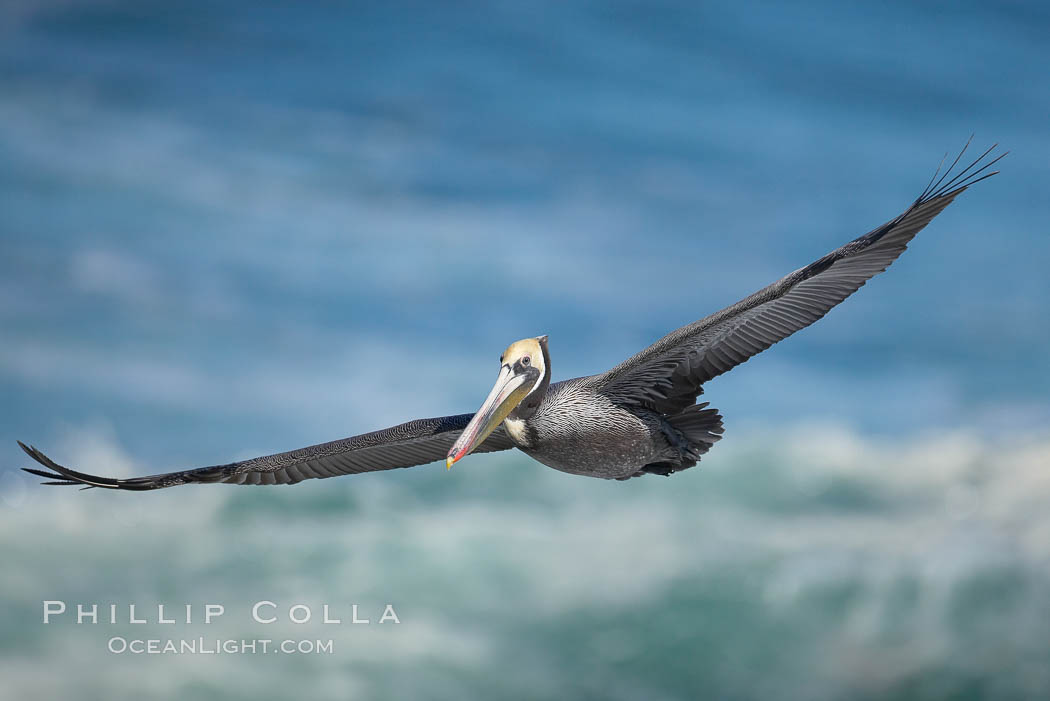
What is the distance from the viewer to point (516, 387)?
1280 centimetres

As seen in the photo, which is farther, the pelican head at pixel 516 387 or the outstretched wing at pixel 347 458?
the outstretched wing at pixel 347 458

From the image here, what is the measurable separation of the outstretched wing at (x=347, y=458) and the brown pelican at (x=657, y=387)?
0.48 m

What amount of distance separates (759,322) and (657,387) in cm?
133

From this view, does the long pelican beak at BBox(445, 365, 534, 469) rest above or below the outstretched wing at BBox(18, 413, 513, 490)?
below

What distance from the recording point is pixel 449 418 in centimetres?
1481

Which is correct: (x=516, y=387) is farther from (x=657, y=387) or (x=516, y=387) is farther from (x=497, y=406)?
(x=657, y=387)

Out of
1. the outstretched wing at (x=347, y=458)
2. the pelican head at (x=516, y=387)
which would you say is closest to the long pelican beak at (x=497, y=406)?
the pelican head at (x=516, y=387)

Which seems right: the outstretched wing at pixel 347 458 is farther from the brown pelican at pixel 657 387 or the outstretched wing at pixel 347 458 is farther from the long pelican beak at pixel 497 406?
the long pelican beak at pixel 497 406

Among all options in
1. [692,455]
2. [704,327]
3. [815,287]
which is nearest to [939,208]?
[815,287]

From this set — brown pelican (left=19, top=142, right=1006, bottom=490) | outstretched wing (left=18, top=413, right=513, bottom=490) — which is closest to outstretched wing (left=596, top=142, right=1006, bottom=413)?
brown pelican (left=19, top=142, right=1006, bottom=490)

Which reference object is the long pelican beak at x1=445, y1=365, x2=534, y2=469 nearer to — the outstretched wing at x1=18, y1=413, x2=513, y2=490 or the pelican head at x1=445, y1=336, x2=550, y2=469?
the pelican head at x1=445, y1=336, x2=550, y2=469

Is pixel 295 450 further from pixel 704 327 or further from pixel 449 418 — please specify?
pixel 704 327

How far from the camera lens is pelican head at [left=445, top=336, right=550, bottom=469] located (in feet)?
41.3

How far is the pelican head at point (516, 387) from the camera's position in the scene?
41.3 ft
